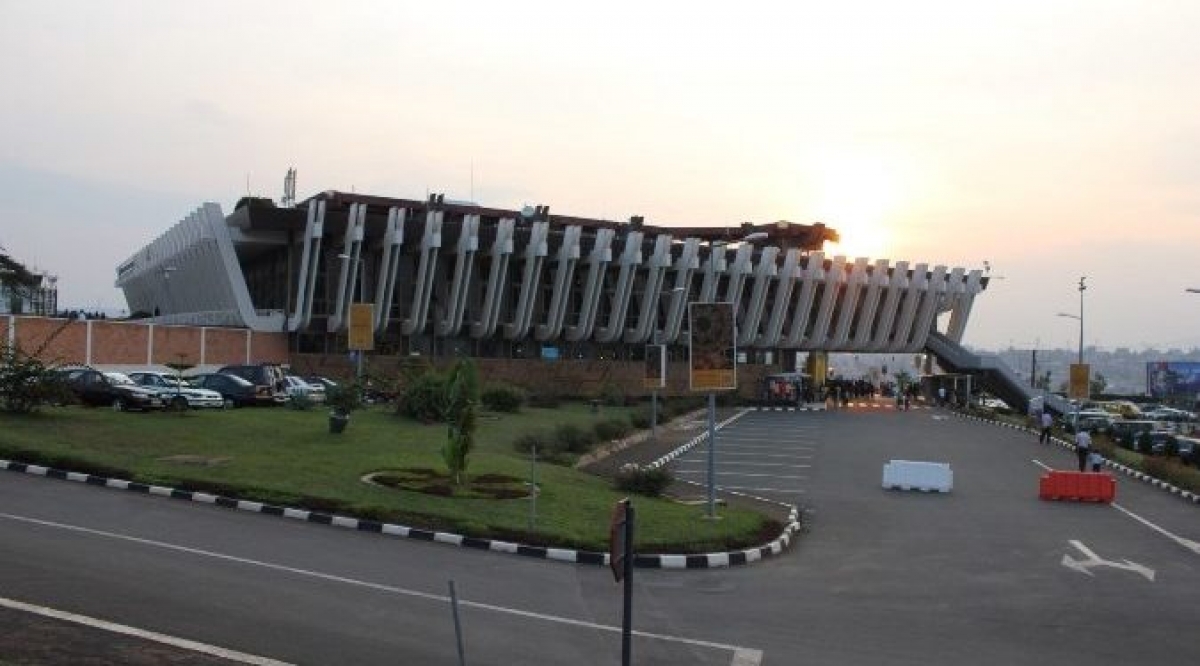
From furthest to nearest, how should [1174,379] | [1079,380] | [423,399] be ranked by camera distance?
[1174,379] → [1079,380] → [423,399]

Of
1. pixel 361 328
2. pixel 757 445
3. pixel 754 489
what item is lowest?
pixel 754 489

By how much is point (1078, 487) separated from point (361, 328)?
22701mm

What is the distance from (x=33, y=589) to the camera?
1052 centimetres

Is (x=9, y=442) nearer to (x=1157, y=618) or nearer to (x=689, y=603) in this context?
(x=689, y=603)

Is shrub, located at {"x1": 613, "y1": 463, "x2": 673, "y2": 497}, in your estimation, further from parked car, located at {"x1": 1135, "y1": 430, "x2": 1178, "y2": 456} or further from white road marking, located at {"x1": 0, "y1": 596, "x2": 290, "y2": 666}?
parked car, located at {"x1": 1135, "y1": 430, "x2": 1178, "y2": 456}

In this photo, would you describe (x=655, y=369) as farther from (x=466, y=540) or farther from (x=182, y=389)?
(x=466, y=540)

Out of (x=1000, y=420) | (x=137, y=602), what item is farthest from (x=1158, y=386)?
(x=137, y=602)

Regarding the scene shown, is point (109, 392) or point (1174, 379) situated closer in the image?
point (109, 392)

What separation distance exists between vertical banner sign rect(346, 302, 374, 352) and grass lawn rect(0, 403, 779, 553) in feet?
19.8

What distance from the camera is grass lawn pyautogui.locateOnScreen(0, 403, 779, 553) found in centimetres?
1742

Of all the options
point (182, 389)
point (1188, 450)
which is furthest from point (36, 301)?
point (1188, 450)

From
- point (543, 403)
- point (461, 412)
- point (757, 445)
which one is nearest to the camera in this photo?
point (461, 412)

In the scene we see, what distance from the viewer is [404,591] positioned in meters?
12.3

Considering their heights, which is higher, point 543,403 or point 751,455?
point 543,403
